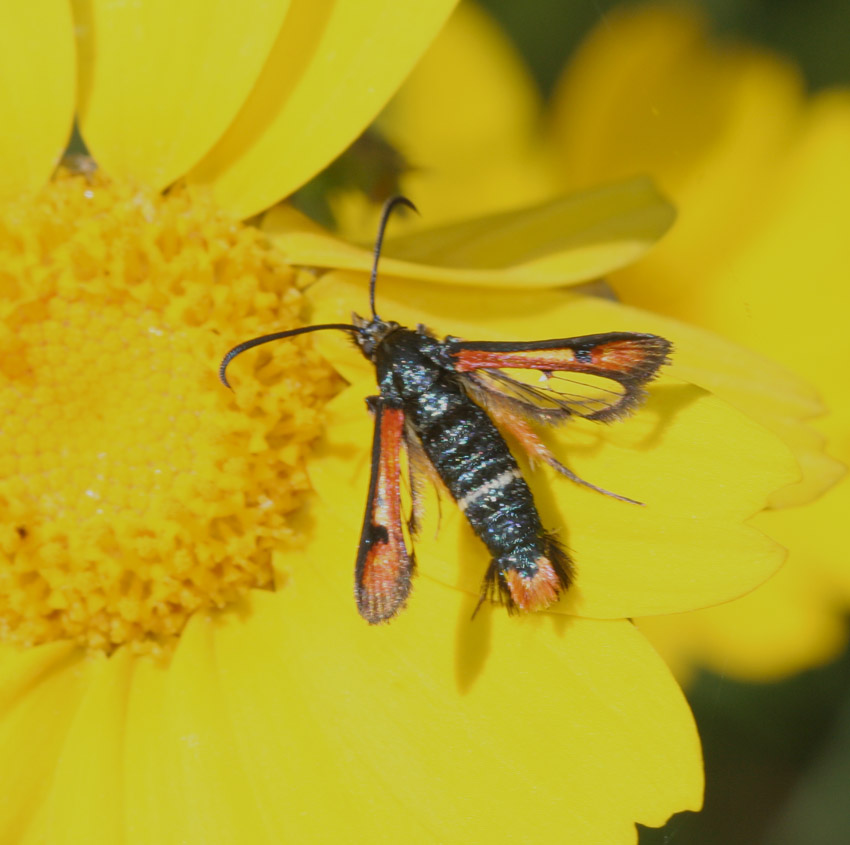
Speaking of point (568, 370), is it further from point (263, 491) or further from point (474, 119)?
point (474, 119)

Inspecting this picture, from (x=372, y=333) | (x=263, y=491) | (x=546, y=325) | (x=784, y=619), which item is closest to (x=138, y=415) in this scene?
(x=263, y=491)

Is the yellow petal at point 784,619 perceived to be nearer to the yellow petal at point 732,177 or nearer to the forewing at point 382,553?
the yellow petal at point 732,177

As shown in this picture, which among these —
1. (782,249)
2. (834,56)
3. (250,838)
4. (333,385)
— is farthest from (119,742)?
(834,56)

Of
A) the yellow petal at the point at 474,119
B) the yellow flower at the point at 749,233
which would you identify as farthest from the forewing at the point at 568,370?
the yellow petal at the point at 474,119

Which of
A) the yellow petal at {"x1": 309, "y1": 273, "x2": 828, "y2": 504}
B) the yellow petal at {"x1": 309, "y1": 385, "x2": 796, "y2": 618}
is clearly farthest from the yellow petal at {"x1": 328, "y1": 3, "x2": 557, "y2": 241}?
the yellow petal at {"x1": 309, "y1": 385, "x2": 796, "y2": 618}

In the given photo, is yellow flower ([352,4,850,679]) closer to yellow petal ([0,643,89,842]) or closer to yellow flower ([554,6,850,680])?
yellow flower ([554,6,850,680])

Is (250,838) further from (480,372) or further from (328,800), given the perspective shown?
(480,372)
